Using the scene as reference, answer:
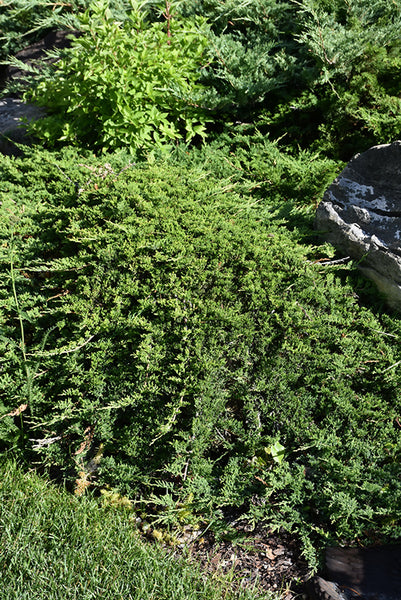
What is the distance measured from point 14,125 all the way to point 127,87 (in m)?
1.84

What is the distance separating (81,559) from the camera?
2.42 m

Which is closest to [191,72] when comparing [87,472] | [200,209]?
[200,209]

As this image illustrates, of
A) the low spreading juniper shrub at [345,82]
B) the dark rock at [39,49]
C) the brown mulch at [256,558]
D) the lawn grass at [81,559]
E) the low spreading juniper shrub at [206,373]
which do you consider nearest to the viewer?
the lawn grass at [81,559]

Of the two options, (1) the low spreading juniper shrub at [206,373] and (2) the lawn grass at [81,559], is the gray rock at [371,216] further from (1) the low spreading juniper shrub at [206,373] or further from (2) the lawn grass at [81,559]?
(2) the lawn grass at [81,559]

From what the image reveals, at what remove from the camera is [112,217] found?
320 cm

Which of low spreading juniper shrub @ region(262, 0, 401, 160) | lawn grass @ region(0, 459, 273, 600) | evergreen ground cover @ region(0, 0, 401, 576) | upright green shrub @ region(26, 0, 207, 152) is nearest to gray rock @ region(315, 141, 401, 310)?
evergreen ground cover @ region(0, 0, 401, 576)

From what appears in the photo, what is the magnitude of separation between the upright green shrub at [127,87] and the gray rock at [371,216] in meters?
1.50

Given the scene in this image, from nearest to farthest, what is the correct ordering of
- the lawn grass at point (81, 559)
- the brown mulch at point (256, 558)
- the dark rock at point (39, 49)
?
the lawn grass at point (81, 559) < the brown mulch at point (256, 558) < the dark rock at point (39, 49)

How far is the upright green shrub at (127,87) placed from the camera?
3910 mm

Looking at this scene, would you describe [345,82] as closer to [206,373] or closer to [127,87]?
[127,87]

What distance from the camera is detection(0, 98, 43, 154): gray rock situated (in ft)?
16.7

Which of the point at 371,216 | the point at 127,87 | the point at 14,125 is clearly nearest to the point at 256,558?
the point at 371,216

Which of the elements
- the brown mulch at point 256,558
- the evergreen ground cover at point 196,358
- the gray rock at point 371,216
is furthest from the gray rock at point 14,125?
the brown mulch at point 256,558

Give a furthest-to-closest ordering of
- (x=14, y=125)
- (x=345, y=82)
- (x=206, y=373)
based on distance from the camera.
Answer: (x=14, y=125) → (x=345, y=82) → (x=206, y=373)
